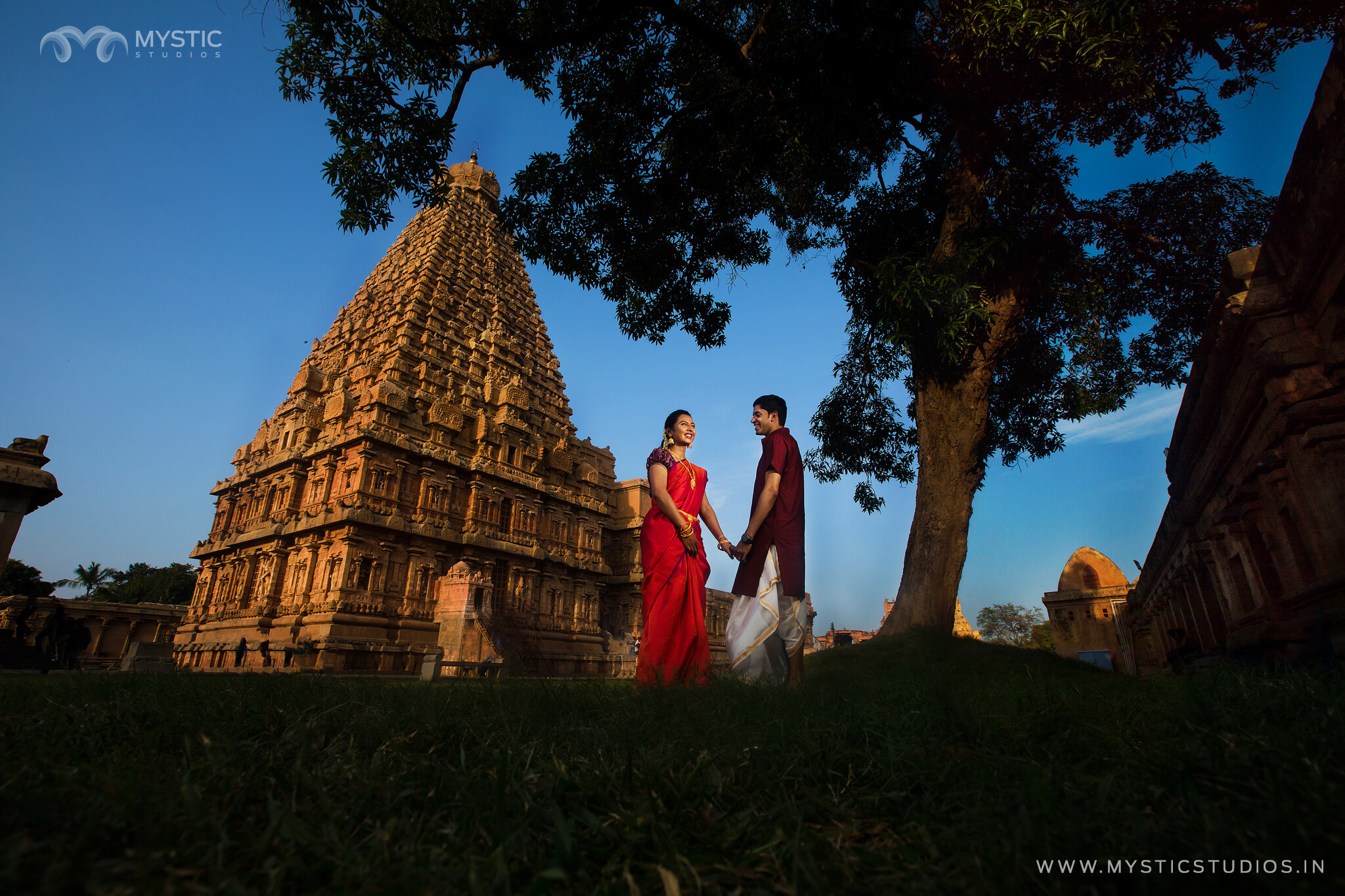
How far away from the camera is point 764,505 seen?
15.8 ft

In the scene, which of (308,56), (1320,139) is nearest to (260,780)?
(1320,139)

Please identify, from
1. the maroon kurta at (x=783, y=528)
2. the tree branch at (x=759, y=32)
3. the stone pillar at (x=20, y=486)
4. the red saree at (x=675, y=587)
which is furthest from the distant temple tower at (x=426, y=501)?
the tree branch at (x=759, y=32)

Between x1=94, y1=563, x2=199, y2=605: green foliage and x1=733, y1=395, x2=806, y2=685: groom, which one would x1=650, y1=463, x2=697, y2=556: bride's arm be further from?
x1=94, y1=563, x2=199, y2=605: green foliage

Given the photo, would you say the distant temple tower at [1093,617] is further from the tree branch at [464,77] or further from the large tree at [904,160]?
the tree branch at [464,77]

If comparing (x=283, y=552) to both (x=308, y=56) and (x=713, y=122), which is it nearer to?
(x=308, y=56)

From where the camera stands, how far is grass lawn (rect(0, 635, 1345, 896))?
1.11 meters

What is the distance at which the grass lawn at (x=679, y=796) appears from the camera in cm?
111

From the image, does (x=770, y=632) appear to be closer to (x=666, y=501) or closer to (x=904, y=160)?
(x=666, y=501)

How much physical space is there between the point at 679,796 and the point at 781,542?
337 cm

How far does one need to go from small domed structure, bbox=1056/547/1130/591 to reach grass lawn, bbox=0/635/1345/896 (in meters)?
26.8

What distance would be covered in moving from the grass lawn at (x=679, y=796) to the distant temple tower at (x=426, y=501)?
10.6 m

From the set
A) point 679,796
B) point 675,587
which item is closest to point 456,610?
point 675,587

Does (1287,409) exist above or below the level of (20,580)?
below

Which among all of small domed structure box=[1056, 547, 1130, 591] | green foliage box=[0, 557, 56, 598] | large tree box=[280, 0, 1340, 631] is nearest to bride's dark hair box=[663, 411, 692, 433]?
large tree box=[280, 0, 1340, 631]
